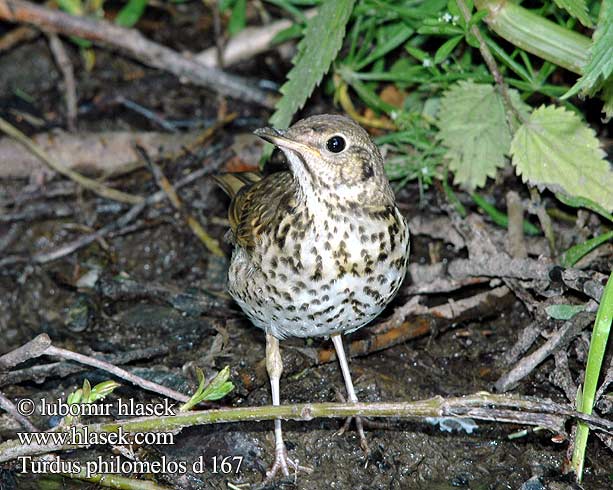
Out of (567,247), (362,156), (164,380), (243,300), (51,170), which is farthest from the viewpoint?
(51,170)

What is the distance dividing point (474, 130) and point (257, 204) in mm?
1352

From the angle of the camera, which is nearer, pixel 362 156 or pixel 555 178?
pixel 362 156

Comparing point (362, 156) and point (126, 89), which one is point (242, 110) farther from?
point (362, 156)

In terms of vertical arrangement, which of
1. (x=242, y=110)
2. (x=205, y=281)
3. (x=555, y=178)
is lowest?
(x=205, y=281)

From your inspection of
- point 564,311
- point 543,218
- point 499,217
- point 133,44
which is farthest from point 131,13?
point 564,311

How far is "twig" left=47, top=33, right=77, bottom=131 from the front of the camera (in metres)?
6.95

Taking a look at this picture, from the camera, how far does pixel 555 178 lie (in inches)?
203

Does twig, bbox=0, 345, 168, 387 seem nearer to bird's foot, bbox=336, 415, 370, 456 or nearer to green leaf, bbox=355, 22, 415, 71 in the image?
bird's foot, bbox=336, 415, 370, 456

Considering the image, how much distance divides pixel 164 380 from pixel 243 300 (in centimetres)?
63

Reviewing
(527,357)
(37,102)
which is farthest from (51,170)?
(527,357)

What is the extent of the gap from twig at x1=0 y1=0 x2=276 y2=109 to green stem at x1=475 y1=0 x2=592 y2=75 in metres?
1.94

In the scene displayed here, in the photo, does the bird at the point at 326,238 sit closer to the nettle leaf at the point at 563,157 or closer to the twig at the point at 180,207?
the nettle leaf at the point at 563,157

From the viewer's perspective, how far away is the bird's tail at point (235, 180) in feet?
18.0

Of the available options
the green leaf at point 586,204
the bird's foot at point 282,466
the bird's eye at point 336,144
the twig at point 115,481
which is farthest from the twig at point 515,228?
the twig at point 115,481
